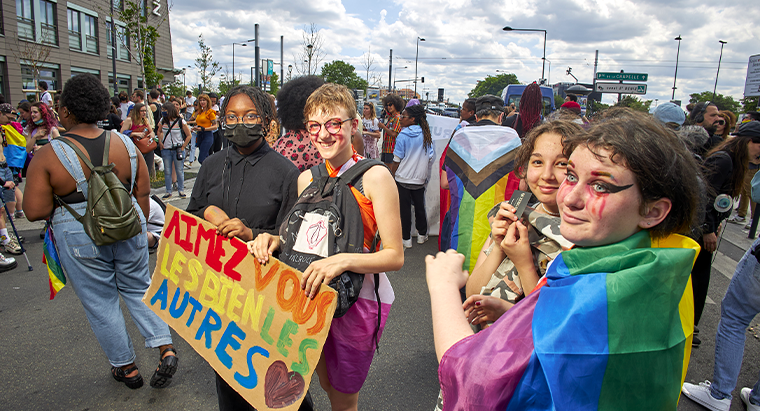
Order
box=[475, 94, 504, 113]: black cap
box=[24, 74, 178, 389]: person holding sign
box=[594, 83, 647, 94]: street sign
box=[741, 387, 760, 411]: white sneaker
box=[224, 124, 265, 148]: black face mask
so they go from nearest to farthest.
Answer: box=[224, 124, 265, 148]: black face mask → box=[24, 74, 178, 389]: person holding sign → box=[741, 387, 760, 411]: white sneaker → box=[475, 94, 504, 113]: black cap → box=[594, 83, 647, 94]: street sign

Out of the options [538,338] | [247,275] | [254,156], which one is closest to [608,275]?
[538,338]

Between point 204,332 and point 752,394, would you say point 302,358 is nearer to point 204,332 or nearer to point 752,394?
point 204,332

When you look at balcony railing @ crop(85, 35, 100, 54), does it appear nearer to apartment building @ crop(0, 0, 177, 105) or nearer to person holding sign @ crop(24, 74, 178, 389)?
apartment building @ crop(0, 0, 177, 105)

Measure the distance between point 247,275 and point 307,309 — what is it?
444mm

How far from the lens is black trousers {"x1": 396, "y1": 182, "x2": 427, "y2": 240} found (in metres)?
6.03

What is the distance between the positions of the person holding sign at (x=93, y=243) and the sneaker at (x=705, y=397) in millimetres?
3523

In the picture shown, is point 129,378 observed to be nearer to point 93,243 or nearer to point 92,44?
point 93,243

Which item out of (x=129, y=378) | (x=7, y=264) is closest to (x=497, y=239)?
(x=129, y=378)

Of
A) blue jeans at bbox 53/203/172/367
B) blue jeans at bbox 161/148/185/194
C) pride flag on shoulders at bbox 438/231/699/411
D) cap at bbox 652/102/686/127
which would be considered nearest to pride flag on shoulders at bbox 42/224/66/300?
blue jeans at bbox 53/203/172/367

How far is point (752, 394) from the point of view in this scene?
279cm

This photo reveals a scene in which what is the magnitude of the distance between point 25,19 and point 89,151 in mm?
28648

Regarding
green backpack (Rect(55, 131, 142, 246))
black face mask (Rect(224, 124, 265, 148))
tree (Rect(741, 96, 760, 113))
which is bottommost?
green backpack (Rect(55, 131, 142, 246))

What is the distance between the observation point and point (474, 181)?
9.60 feet

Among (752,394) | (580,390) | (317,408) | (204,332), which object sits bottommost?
(317,408)
